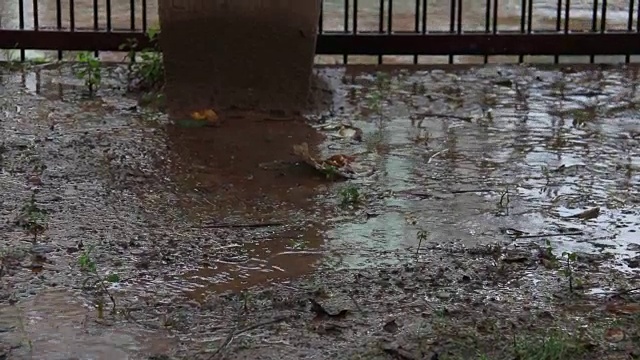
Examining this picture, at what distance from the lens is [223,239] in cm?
489

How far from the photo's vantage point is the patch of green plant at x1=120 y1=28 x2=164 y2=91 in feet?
25.0

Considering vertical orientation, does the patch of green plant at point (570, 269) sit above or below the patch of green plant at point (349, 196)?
below

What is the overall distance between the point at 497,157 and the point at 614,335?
2.44 meters

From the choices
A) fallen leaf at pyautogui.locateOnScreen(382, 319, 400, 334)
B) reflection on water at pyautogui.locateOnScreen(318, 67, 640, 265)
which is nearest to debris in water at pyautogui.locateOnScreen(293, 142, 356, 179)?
reflection on water at pyautogui.locateOnScreen(318, 67, 640, 265)

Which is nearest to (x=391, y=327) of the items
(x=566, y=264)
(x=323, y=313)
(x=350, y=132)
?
(x=323, y=313)

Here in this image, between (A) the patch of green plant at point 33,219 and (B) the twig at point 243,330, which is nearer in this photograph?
(B) the twig at point 243,330

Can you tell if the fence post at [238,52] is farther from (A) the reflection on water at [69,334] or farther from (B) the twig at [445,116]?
(A) the reflection on water at [69,334]

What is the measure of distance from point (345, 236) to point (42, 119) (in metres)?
2.73

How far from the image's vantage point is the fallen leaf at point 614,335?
12.7 feet

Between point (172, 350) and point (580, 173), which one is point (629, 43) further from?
point (172, 350)

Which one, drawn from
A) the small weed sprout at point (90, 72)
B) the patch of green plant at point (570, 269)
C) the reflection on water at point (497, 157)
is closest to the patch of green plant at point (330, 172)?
the reflection on water at point (497, 157)

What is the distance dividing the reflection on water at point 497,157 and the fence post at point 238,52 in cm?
45

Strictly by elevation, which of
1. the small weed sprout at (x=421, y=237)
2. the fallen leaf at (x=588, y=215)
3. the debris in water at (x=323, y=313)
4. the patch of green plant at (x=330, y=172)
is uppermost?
the patch of green plant at (x=330, y=172)

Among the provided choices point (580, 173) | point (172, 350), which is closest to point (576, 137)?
point (580, 173)
